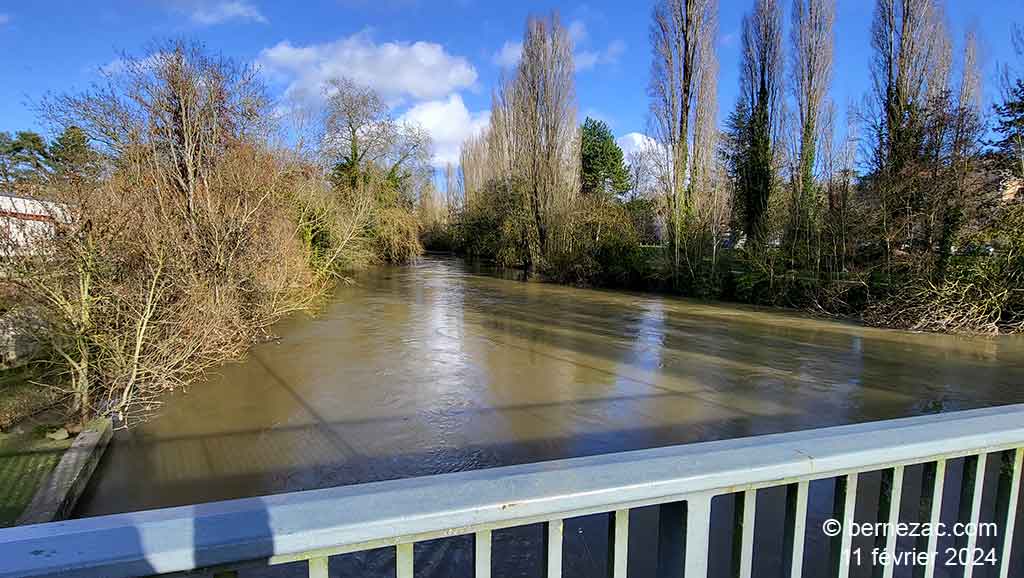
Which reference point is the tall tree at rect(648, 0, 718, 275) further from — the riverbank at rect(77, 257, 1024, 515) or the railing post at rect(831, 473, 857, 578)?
the railing post at rect(831, 473, 857, 578)

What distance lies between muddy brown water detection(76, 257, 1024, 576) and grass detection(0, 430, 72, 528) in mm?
407

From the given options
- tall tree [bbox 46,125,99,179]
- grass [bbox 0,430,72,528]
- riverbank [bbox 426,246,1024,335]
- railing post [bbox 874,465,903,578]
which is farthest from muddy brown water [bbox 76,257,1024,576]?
tall tree [bbox 46,125,99,179]

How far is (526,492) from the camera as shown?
3.03ft

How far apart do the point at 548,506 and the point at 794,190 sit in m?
17.3

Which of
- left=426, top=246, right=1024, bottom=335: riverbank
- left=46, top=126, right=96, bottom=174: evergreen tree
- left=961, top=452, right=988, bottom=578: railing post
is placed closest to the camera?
left=961, top=452, right=988, bottom=578: railing post

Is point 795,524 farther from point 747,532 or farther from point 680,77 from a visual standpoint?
point 680,77

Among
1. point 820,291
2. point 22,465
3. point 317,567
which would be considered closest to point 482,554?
point 317,567

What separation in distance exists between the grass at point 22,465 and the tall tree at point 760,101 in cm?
1727

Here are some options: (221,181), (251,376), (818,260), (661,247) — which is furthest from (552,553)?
(661,247)

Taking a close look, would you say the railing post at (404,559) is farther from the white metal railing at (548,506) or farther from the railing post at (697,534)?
the railing post at (697,534)

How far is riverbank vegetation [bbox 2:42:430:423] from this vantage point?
5.37 meters

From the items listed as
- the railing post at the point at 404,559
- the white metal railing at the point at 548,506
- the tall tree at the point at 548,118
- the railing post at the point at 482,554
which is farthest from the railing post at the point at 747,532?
the tall tree at the point at 548,118

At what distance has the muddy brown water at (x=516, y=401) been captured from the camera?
4.46m

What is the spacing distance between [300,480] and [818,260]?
1369 centimetres
